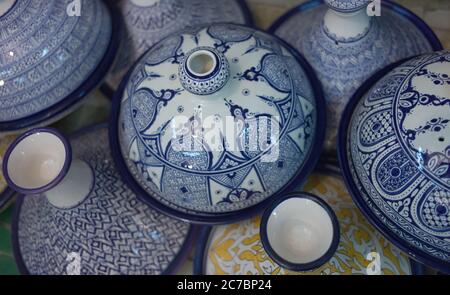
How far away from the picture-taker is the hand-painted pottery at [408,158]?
68cm

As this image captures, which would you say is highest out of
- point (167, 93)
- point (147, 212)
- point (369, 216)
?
point (167, 93)

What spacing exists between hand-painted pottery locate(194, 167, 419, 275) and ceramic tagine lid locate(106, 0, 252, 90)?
1.16 feet

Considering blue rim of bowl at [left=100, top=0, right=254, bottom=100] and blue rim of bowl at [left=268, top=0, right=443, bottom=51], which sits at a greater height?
blue rim of bowl at [left=268, top=0, right=443, bottom=51]

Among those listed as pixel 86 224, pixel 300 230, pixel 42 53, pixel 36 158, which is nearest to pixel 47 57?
pixel 42 53

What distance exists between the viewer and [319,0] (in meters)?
1.02

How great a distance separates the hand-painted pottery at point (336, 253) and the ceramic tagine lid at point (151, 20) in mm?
354

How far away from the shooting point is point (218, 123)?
75cm

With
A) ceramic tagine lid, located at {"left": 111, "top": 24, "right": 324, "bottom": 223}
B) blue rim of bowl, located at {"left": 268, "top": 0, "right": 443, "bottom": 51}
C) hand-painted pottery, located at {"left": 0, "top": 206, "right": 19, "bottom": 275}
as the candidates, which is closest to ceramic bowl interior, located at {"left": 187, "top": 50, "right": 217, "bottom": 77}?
ceramic tagine lid, located at {"left": 111, "top": 24, "right": 324, "bottom": 223}

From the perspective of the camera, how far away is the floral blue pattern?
2.74 feet

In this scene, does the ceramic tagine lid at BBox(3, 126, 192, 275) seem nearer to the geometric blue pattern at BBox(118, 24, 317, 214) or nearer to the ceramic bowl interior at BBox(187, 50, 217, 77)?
the geometric blue pattern at BBox(118, 24, 317, 214)

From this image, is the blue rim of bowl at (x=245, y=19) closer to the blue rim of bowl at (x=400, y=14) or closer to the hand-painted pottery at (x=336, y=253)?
the blue rim of bowl at (x=400, y=14)

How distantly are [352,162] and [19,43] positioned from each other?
0.55 meters

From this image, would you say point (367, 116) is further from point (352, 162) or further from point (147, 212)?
point (147, 212)
